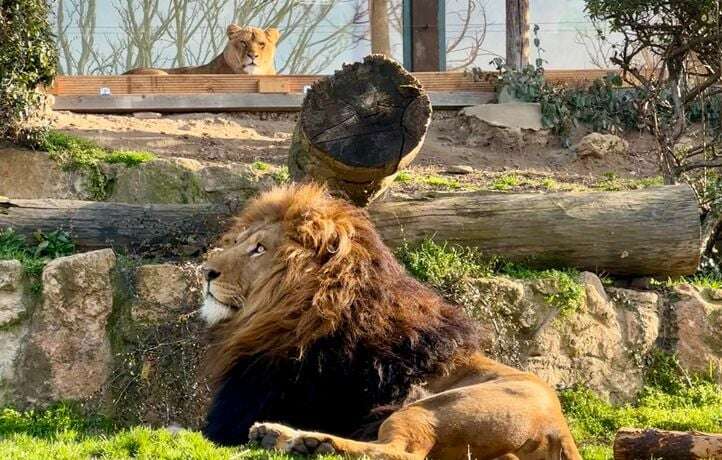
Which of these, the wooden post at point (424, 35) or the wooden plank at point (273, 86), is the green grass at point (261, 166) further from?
the wooden post at point (424, 35)

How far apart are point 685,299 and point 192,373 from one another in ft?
11.7

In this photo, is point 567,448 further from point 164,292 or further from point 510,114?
point 510,114

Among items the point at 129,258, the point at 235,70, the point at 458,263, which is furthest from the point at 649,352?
the point at 235,70

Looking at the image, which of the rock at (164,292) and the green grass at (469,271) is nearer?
the rock at (164,292)

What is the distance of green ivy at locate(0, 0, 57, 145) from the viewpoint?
1134cm

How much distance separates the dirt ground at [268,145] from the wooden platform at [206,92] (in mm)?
166

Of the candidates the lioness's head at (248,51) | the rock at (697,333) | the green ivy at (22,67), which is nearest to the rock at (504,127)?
the green ivy at (22,67)

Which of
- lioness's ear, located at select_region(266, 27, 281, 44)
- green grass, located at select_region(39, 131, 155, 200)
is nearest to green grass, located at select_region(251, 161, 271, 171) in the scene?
green grass, located at select_region(39, 131, 155, 200)

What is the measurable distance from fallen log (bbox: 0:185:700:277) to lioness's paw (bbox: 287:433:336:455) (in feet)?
10.9

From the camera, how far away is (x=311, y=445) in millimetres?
4832

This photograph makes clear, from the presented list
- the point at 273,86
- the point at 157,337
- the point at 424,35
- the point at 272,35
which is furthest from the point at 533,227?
the point at 272,35

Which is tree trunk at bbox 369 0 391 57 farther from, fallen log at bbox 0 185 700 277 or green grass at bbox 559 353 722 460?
green grass at bbox 559 353 722 460

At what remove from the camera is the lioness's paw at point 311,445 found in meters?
4.83

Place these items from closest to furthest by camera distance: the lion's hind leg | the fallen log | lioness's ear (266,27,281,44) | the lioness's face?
the lion's hind leg
the lioness's face
the fallen log
lioness's ear (266,27,281,44)
